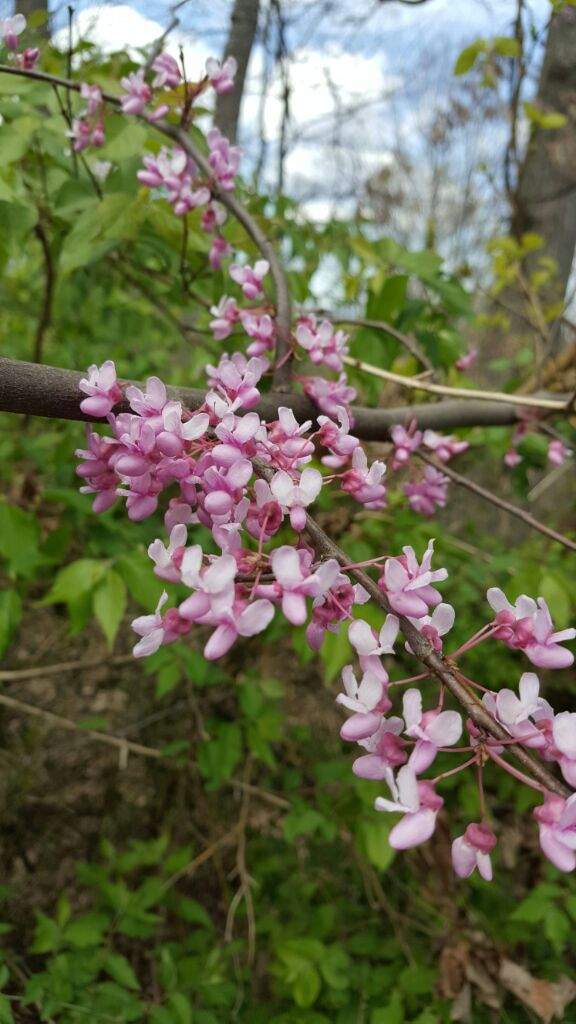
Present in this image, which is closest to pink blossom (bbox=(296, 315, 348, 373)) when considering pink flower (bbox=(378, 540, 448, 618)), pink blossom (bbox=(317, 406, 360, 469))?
pink blossom (bbox=(317, 406, 360, 469))

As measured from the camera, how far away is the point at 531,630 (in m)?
0.68

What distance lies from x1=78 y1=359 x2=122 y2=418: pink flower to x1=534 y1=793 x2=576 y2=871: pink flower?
579 mm

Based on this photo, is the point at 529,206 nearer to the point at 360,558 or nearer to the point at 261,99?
the point at 261,99

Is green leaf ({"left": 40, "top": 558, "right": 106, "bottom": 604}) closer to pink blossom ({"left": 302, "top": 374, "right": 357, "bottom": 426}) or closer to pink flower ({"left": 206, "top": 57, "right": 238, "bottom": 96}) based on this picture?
pink blossom ({"left": 302, "top": 374, "right": 357, "bottom": 426})

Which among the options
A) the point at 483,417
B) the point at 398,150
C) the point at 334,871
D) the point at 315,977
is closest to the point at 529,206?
the point at 483,417

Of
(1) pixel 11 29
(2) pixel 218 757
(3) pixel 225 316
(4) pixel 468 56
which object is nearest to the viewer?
(3) pixel 225 316

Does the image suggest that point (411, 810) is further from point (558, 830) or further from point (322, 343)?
point (322, 343)

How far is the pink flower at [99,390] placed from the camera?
2.42 ft

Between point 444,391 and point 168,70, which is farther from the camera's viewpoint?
point 444,391

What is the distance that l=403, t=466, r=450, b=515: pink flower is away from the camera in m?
1.38

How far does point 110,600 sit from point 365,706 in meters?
0.99

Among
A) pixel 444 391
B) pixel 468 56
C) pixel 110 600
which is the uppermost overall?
pixel 468 56

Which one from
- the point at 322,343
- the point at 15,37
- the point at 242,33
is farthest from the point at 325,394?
the point at 242,33

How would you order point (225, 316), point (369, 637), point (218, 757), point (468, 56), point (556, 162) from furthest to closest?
1. point (556, 162)
2. point (468, 56)
3. point (218, 757)
4. point (225, 316)
5. point (369, 637)
